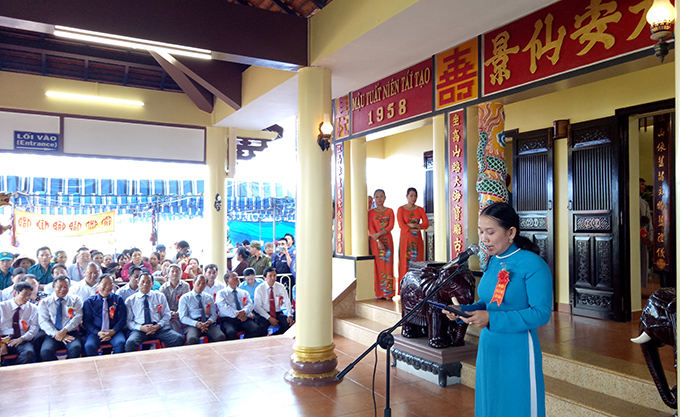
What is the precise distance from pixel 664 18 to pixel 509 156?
4.57 m

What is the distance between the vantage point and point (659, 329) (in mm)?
2582

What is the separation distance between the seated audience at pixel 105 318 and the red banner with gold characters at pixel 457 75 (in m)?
4.06

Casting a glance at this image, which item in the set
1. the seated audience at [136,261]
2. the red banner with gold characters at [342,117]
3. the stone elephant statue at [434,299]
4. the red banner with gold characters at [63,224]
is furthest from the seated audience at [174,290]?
the red banner with gold characters at [63,224]

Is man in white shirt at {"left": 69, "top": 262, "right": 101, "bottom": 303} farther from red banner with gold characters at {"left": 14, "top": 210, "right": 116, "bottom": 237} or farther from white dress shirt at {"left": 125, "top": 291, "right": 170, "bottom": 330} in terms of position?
red banner with gold characters at {"left": 14, "top": 210, "right": 116, "bottom": 237}

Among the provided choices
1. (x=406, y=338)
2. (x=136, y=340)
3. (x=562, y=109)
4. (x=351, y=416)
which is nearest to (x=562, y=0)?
(x=562, y=109)

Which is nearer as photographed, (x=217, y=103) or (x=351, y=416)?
(x=351, y=416)

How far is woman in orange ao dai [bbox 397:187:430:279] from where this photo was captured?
661 centimetres

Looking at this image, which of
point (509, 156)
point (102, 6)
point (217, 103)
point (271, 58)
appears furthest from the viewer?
point (217, 103)

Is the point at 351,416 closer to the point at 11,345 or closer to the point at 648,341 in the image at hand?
the point at 648,341

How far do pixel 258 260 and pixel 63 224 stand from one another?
12.0 feet

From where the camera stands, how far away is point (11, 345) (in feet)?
17.6

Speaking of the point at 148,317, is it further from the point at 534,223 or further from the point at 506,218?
the point at 506,218

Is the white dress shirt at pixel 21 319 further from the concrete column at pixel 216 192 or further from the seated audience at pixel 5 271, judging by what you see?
the concrete column at pixel 216 192

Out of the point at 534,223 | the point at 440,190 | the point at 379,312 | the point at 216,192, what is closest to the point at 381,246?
the point at 379,312
